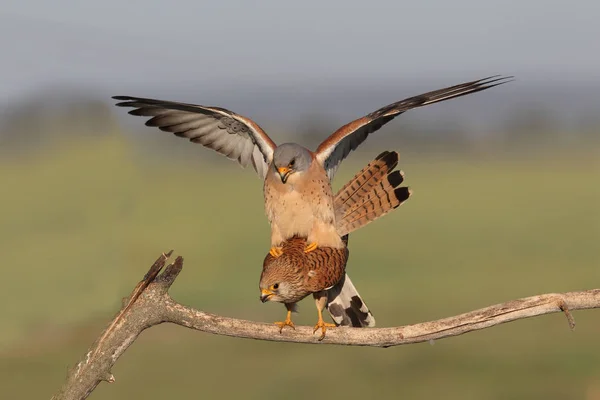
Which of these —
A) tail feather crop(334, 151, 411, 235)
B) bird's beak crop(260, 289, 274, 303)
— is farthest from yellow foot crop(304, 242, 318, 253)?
bird's beak crop(260, 289, 274, 303)

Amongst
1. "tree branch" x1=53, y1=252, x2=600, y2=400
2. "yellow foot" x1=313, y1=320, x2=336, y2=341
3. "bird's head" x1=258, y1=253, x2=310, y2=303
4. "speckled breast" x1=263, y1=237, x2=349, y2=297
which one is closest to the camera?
"tree branch" x1=53, y1=252, x2=600, y2=400

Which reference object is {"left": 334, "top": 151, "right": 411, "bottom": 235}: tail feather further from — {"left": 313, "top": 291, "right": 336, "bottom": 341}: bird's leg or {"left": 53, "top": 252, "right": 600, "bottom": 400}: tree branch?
{"left": 53, "top": 252, "right": 600, "bottom": 400}: tree branch

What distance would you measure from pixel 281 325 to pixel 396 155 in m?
2.11

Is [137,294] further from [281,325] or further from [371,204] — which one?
[371,204]

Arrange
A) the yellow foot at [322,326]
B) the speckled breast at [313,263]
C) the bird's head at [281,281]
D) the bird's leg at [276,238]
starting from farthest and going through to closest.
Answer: the bird's leg at [276,238] < the speckled breast at [313,263] < the bird's head at [281,281] < the yellow foot at [322,326]

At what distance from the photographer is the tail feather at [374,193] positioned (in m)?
8.00

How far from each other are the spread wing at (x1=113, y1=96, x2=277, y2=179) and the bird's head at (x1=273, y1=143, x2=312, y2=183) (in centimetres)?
63

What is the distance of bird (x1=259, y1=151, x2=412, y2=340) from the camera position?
7.36m

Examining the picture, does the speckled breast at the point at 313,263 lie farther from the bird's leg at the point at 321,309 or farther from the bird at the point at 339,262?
the bird's leg at the point at 321,309

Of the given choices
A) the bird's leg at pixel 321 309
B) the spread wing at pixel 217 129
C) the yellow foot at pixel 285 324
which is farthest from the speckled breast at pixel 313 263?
the spread wing at pixel 217 129

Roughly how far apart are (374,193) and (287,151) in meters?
1.04

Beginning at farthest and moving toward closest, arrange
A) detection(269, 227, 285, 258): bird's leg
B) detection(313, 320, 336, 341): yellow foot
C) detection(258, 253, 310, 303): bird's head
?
detection(269, 227, 285, 258): bird's leg, detection(258, 253, 310, 303): bird's head, detection(313, 320, 336, 341): yellow foot

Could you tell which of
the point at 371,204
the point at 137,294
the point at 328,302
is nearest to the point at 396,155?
the point at 371,204

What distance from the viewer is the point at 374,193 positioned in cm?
802
